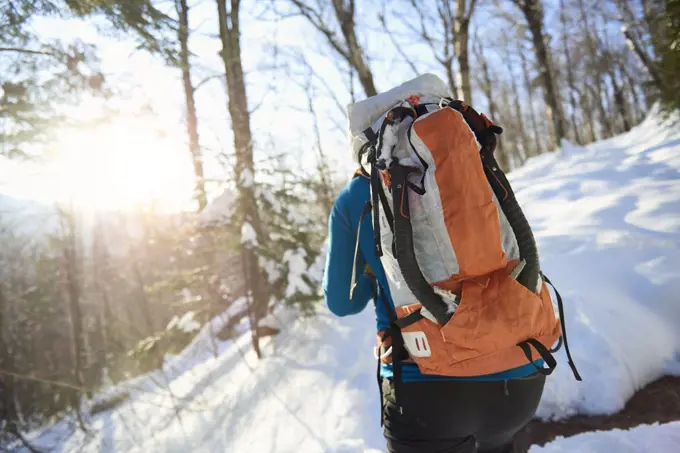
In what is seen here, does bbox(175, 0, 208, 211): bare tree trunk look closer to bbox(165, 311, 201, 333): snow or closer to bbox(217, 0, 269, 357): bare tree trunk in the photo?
bbox(217, 0, 269, 357): bare tree trunk

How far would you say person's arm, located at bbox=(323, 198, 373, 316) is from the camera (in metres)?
1.57

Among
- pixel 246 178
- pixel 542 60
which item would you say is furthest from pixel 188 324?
pixel 542 60

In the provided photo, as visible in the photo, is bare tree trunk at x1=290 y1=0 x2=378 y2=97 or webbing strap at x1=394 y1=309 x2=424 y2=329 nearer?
webbing strap at x1=394 y1=309 x2=424 y2=329

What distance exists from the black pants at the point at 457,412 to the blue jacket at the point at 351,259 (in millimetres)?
148

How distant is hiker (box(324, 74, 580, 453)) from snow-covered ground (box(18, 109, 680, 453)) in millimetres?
1688

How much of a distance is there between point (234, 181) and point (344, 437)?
12.9 ft

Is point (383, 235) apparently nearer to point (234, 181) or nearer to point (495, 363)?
point (495, 363)

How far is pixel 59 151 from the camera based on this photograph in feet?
15.0

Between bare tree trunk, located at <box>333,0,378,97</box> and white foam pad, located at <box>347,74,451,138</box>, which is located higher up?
bare tree trunk, located at <box>333,0,378,97</box>

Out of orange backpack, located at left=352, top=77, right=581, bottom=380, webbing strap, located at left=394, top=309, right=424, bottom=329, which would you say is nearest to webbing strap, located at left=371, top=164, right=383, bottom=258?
orange backpack, located at left=352, top=77, right=581, bottom=380

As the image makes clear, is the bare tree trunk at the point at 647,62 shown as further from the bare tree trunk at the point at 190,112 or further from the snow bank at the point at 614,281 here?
the bare tree trunk at the point at 190,112

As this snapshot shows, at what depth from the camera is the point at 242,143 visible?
6203 mm

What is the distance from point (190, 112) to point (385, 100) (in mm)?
11043

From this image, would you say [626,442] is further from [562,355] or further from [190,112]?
[190,112]
